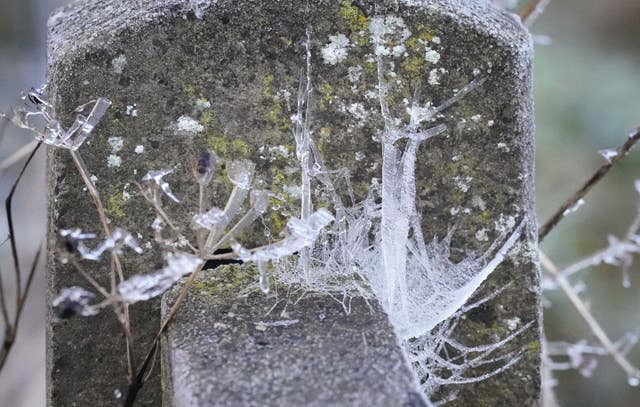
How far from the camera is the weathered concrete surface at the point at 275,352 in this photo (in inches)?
39.0

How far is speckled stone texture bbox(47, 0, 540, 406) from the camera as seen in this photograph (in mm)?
1301

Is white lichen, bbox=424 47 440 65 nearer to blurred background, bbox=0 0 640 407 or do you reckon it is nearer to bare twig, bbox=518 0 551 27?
bare twig, bbox=518 0 551 27

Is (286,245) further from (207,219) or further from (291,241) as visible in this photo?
(207,219)

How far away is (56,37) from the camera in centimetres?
140

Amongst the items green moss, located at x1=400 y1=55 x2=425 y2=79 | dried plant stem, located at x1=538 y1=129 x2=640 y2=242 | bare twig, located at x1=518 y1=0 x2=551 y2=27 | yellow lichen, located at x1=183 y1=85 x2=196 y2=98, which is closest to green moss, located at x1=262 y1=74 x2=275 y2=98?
yellow lichen, located at x1=183 y1=85 x2=196 y2=98

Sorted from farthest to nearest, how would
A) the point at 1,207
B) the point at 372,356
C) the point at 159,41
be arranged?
1. the point at 1,207
2. the point at 159,41
3. the point at 372,356

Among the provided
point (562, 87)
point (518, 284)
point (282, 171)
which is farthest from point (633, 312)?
point (282, 171)

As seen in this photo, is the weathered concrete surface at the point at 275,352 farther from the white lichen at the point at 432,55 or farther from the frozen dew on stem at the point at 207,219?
the white lichen at the point at 432,55

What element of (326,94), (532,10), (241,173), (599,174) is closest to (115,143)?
(241,173)

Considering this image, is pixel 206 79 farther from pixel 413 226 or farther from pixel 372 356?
pixel 372 356

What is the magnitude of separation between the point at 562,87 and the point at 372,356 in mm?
4094

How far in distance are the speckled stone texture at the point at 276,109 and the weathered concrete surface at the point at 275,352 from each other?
74mm

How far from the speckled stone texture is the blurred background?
7.43 feet

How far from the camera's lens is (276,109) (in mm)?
1344
